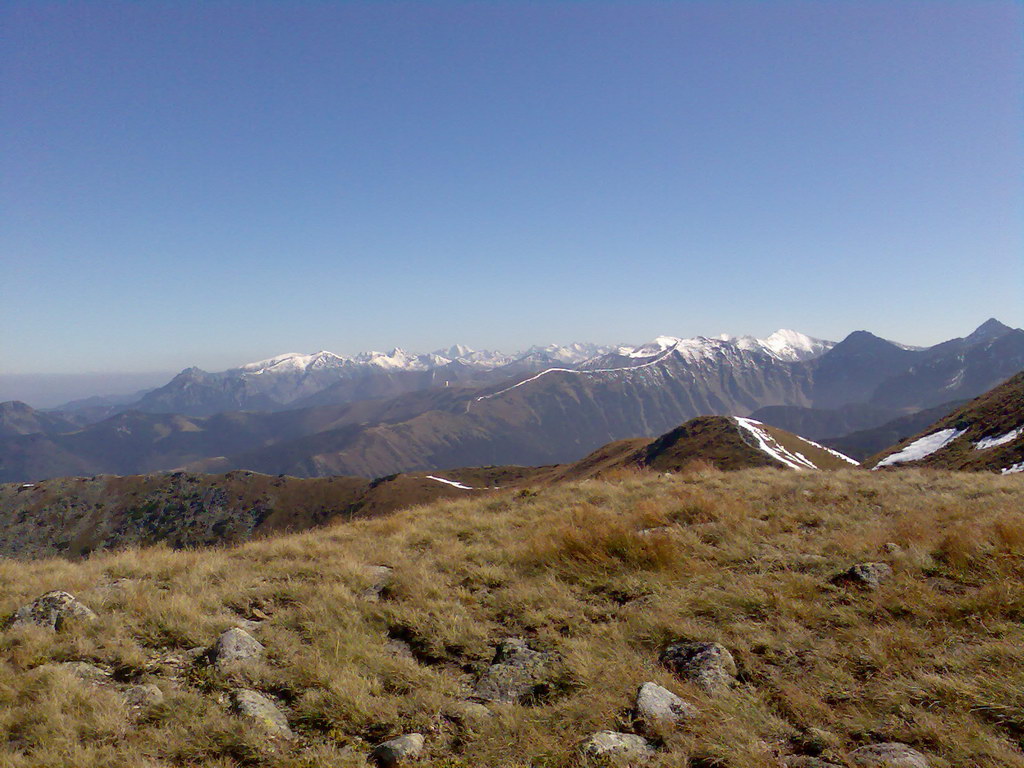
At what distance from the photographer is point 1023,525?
740 centimetres

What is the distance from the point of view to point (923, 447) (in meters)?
75.1

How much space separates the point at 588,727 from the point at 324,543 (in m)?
8.55

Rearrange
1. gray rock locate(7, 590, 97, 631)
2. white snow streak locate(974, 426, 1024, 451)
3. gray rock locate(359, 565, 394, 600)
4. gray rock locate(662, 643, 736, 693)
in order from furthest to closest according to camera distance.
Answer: white snow streak locate(974, 426, 1024, 451) < gray rock locate(359, 565, 394, 600) < gray rock locate(7, 590, 97, 631) < gray rock locate(662, 643, 736, 693)

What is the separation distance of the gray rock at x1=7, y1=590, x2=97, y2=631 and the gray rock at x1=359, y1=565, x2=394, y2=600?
3898mm

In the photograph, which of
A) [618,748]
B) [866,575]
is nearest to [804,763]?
[618,748]

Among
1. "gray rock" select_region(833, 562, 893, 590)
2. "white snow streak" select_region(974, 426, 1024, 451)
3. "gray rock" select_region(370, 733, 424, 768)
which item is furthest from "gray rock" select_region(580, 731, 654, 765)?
"white snow streak" select_region(974, 426, 1024, 451)

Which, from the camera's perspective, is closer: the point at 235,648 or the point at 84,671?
the point at 84,671

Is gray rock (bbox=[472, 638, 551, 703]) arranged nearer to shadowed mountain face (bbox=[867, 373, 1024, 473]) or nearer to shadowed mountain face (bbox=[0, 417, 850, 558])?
shadowed mountain face (bbox=[867, 373, 1024, 473])

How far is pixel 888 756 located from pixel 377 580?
757 centimetres

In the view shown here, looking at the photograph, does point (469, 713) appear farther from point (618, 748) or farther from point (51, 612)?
point (51, 612)

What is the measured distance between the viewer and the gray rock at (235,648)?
5.99 metres

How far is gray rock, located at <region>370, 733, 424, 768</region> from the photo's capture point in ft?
14.3

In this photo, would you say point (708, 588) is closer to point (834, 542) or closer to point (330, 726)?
point (834, 542)

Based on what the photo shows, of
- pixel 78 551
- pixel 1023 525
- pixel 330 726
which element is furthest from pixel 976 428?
pixel 78 551
